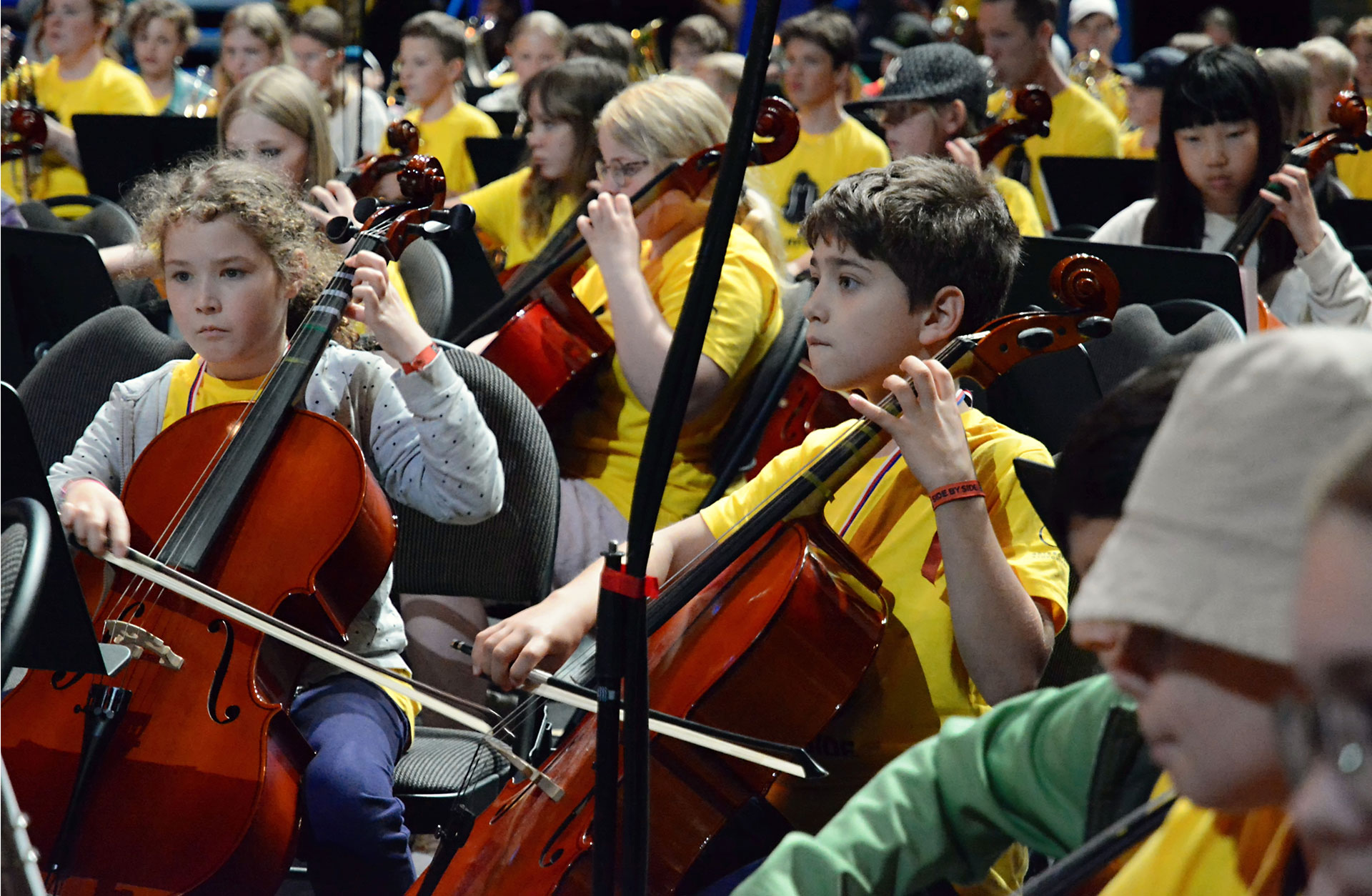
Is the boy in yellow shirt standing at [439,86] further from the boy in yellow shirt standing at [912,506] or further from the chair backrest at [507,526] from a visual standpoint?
the boy in yellow shirt standing at [912,506]

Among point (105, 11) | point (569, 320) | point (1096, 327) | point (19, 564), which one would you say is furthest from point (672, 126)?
point (105, 11)

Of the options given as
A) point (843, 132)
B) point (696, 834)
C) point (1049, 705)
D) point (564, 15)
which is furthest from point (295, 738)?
point (564, 15)

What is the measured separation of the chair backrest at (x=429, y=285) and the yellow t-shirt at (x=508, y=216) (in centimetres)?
72

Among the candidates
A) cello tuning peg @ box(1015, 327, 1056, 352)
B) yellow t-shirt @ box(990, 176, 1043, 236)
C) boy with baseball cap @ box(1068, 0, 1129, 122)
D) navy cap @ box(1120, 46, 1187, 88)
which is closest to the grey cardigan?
cello tuning peg @ box(1015, 327, 1056, 352)

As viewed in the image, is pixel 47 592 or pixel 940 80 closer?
pixel 47 592

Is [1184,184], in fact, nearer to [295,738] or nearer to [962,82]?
[962,82]

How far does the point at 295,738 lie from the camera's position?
1.31m

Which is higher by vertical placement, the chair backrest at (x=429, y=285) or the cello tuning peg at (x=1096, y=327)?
the cello tuning peg at (x=1096, y=327)

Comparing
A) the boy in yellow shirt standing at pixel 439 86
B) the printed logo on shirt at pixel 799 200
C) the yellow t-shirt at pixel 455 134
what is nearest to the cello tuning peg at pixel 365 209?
the printed logo on shirt at pixel 799 200

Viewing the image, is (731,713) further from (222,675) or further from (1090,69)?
(1090,69)

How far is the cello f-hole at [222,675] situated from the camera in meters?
Answer: 1.25

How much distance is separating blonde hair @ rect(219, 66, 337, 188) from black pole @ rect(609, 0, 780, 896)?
6.73 ft

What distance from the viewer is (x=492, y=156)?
4.12 meters

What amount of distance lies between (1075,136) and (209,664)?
341 cm
